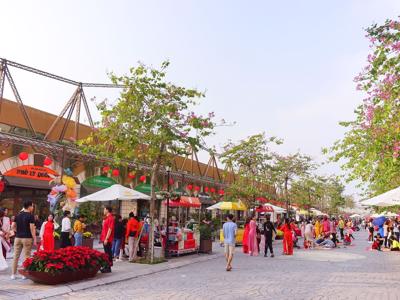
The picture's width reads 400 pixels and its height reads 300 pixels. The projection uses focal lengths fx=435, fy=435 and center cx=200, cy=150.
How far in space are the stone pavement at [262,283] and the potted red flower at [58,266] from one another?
82 cm

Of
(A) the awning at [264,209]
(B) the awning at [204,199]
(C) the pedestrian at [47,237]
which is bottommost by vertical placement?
(C) the pedestrian at [47,237]

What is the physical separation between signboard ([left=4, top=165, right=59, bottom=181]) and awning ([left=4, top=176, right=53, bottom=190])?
0.47ft

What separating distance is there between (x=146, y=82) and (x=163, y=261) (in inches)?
257

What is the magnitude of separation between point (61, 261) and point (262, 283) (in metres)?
4.96

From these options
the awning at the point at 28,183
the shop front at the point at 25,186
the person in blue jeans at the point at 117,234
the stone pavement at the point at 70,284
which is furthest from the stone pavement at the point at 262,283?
the shop front at the point at 25,186

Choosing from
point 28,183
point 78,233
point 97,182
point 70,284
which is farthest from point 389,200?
point 28,183

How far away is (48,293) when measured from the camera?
902 cm

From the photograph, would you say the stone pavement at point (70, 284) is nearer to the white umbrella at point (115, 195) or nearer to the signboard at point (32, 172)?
the white umbrella at point (115, 195)

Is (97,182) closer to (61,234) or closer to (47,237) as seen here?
(61,234)

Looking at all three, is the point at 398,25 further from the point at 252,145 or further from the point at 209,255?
the point at 252,145

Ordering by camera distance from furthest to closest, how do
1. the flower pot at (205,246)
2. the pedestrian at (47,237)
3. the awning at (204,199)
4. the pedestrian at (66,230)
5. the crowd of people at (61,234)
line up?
the awning at (204,199)
the flower pot at (205,246)
the pedestrian at (66,230)
the pedestrian at (47,237)
the crowd of people at (61,234)

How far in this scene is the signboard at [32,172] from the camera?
64.9 ft

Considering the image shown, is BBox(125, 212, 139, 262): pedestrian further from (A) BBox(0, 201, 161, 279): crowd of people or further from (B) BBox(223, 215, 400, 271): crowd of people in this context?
(B) BBox(223, 215, 400, 271): crowd of people

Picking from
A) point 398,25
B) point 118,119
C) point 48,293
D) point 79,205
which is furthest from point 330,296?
point 79,205
